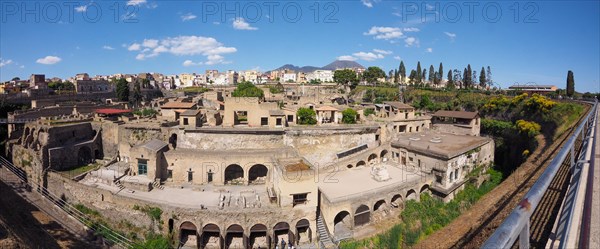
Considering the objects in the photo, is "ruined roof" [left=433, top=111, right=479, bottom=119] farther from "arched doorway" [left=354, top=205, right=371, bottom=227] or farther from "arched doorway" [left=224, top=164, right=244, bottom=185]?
"arched doorway" [left=224, top=164, right=244, bottom=185]

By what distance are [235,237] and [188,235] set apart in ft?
11.0

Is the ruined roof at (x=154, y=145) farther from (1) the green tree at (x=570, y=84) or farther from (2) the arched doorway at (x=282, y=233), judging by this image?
(1) the green tree at (x=570, y=84)

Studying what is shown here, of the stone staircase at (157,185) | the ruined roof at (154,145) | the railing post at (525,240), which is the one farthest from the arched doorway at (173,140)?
the railing post at (525,240)

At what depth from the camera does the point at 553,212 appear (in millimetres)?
6695

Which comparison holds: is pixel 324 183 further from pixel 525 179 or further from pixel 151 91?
pixel 151 91

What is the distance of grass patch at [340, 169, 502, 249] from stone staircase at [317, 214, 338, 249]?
2.85ft

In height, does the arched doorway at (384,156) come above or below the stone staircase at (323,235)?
above

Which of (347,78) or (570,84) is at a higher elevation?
(347,78)

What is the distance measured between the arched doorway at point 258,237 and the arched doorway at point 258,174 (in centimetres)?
723

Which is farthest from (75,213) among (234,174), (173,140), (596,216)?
(596,216)

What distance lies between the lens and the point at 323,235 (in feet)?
68.8

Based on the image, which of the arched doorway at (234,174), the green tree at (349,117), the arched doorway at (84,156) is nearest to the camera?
the arched doorway at (234,174)

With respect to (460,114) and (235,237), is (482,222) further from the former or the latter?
(460,114)

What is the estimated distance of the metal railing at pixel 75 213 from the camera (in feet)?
70.9
